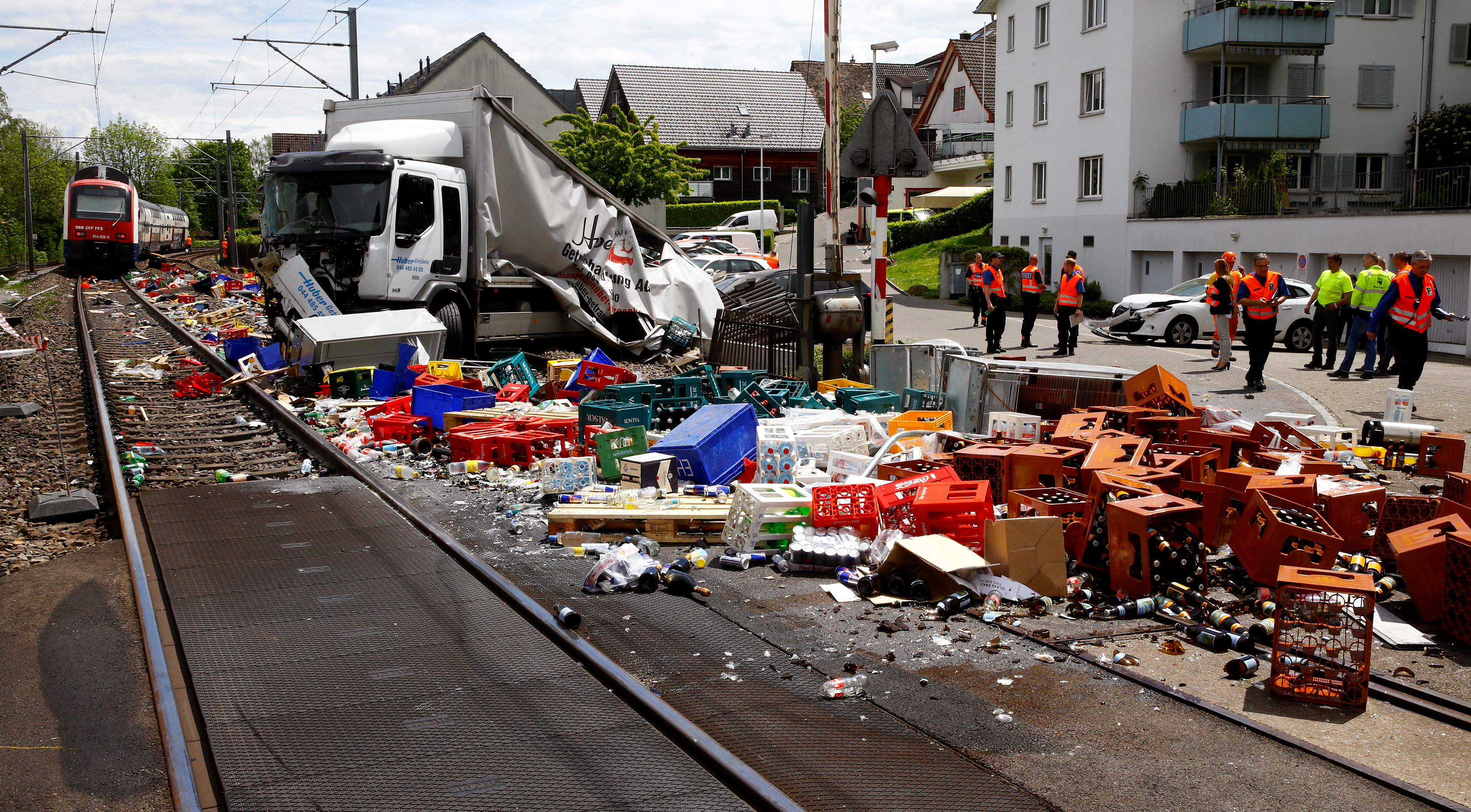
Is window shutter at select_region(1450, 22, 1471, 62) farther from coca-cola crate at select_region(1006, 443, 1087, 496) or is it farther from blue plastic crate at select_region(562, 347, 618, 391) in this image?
coca-cola crate at select_region(1006, 443, 1087, 496)

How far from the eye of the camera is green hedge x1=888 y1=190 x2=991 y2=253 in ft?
→ 157

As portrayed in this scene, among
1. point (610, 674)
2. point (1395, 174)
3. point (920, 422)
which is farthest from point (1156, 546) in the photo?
point (1395, 174)

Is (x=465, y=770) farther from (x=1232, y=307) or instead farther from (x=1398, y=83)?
(x=1398, y=83)

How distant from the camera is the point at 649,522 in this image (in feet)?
25.2

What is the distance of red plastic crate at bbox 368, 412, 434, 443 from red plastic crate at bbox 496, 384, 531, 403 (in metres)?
1.20

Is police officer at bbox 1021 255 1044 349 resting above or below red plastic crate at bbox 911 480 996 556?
above

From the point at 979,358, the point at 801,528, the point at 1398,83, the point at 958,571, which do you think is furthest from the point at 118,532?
the point at 1398,83

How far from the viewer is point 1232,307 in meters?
16.1

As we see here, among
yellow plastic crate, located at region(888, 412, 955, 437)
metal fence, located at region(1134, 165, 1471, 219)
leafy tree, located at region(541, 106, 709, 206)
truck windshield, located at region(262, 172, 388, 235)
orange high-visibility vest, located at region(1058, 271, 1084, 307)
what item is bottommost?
yellow plastic crate, located at region(888, 412, 955, 437)

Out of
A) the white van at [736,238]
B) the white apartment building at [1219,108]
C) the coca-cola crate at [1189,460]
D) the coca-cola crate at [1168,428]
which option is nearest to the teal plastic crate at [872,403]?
the coca-cola crate at [1168,428]

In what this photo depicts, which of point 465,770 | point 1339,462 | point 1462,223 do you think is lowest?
point 465,770

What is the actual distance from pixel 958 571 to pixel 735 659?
165 centimetres

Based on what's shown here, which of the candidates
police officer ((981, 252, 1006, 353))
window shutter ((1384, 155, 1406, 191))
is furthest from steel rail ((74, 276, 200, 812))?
window shutter ((1384, 155, 1406, 191))

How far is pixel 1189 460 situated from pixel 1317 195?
2580 cm
